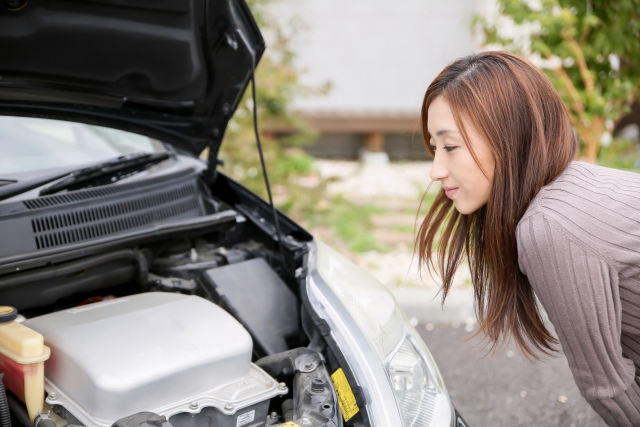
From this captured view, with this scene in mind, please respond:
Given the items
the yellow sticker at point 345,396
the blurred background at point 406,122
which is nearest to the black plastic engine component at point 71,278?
the yellow sticker at point 345,396

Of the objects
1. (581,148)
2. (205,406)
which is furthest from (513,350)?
(581,148)

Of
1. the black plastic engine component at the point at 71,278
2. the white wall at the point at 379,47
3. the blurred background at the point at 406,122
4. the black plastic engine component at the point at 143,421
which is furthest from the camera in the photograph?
the white wall at the point at 379,47

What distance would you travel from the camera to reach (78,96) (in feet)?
6.95

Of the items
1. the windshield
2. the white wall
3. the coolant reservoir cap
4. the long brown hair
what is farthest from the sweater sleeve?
the white wall

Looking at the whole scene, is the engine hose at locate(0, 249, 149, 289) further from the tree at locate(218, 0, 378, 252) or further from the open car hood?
the tree at locate(218, 0, 378, 252)

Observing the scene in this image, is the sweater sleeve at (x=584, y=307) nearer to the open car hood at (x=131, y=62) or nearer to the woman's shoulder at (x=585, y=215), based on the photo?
the woman's shoulder at (x=585, y=215)

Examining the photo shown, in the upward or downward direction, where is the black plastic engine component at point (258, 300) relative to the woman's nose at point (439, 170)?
downward

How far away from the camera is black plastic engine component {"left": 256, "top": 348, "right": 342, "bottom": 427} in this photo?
5.16ft

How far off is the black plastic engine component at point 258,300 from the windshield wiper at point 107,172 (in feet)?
1.85

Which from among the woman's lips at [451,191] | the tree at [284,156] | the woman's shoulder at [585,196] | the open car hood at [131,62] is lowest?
the tree at [284,156]

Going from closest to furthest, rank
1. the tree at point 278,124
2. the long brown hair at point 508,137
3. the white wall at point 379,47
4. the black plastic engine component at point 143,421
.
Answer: the black plastic engine component at point 143,421, the long brown hair at point 508,137, the tree at point 278,124, the white wall at point 379,47

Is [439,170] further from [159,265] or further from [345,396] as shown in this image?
[159,265]

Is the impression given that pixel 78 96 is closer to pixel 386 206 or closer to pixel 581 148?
pixel 386 206

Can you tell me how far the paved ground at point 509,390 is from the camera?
9.32ft
